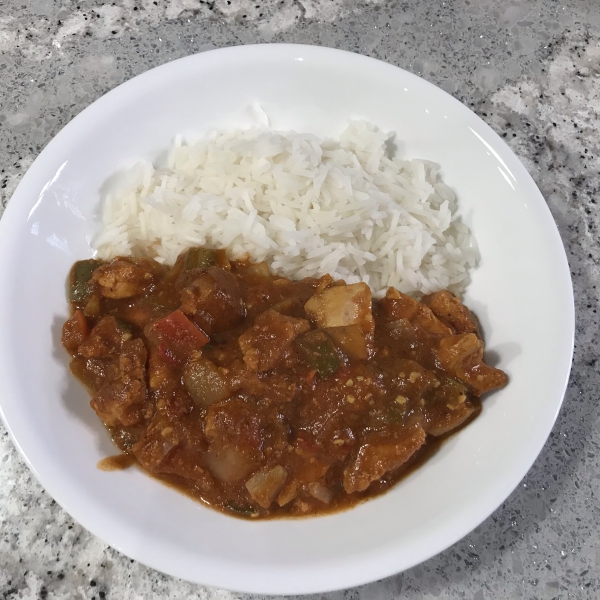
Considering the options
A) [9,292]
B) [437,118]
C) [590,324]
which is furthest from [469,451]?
[9,292]

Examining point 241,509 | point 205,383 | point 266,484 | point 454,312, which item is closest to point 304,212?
point 454,312

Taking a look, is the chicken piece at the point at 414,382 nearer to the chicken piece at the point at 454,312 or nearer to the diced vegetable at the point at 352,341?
the diced vegetable at the point at 352,341

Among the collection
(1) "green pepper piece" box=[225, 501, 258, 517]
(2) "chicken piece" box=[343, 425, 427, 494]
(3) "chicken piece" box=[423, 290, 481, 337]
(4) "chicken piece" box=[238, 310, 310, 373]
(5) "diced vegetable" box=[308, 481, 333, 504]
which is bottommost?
(1) "green pepper piece" box=[225, 501, 258, 517]

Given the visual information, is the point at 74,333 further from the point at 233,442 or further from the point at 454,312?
the point at 454,312

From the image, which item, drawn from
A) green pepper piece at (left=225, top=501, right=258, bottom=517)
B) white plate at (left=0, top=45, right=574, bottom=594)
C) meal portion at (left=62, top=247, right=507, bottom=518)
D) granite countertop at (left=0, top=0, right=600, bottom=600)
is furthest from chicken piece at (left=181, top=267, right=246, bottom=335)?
granite countertop at (left=0, top=0, right=600, bottom=600)

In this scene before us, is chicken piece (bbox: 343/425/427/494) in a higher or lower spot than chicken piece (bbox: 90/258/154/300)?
lower

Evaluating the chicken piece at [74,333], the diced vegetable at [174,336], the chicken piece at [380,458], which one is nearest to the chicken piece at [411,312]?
the chicken piece at [380,458]

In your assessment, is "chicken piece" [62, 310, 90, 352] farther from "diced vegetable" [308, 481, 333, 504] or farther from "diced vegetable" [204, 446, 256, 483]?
"diced vegetable" [308, 481, 333, 504]
